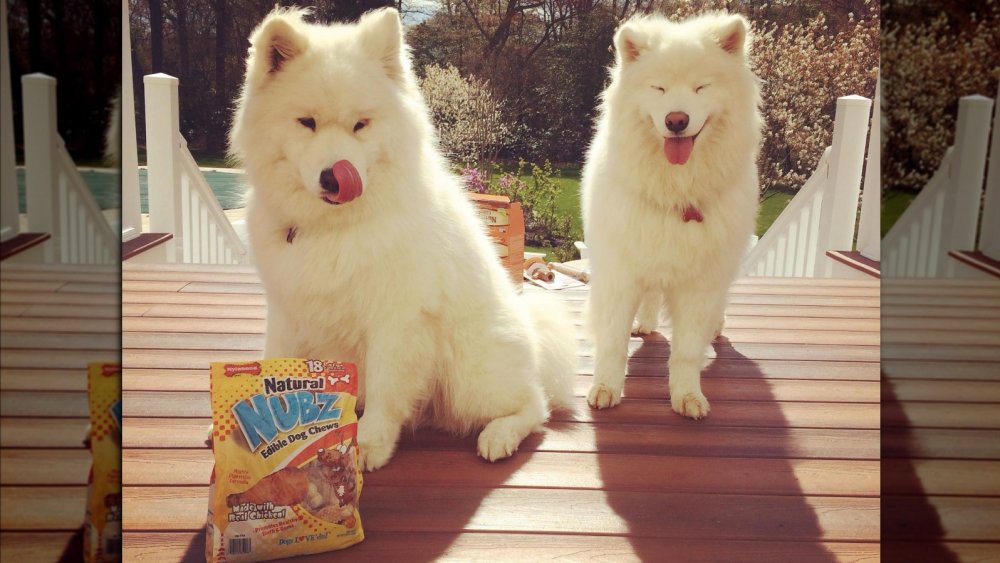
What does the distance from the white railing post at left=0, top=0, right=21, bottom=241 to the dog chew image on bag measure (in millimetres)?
140

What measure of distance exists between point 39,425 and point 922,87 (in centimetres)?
82

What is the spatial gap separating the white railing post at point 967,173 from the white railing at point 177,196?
3.47 metres

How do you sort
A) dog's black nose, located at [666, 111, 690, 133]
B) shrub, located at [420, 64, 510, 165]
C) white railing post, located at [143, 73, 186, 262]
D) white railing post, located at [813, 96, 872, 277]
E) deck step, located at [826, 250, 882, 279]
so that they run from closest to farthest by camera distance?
dog's black nose, located at [666, 111, 690, 133], white railing post, located at [143, 73, 186, 262], deck step, located at [826, 250, 882, 279], white railing post, located at [813, 96, 872, 277], shrub, located at [420, 64, 510, 165]

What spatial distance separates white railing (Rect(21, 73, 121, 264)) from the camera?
21.9 inches

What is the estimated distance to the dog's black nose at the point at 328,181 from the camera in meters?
1.48

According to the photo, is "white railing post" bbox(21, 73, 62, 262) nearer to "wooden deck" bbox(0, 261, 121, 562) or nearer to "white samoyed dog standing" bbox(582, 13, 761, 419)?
"wooden deck" bbox(0, 261, 121, 562)

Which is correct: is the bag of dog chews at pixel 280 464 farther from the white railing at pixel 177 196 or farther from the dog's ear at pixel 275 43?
the white railing at pixel 177 196

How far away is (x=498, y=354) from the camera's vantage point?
5.92 ft

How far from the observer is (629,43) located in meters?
2.05

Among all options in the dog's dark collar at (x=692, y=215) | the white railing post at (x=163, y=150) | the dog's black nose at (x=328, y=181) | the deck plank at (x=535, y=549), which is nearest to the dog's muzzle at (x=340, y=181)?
the dog's black nose at (x=328, y=181)

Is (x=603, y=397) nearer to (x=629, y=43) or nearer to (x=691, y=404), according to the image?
(x=691, y=404)

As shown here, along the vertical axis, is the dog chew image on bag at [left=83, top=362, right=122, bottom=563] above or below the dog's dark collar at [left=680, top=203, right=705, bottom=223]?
below

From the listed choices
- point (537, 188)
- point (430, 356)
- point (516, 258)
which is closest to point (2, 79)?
point (430, 356)

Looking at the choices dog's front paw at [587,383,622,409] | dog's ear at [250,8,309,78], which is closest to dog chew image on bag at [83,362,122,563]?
dog's ear at [250,8,309,78]
